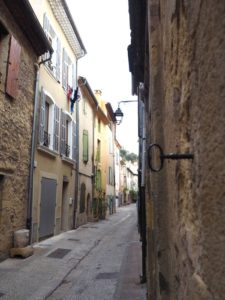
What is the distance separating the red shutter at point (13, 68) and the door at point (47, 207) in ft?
12.0

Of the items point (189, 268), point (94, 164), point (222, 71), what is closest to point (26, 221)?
point (189, 268)

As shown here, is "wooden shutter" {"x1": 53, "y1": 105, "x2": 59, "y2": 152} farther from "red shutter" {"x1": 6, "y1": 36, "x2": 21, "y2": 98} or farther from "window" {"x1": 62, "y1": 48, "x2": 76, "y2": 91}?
"red shutter" {"x1": 6, "y1": 36, "x2": 21, "y2": 98}

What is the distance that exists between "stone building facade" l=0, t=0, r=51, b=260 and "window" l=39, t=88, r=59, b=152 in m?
1.00

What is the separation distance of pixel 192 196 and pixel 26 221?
951cm

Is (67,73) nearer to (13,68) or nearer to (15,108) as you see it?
(15,108)

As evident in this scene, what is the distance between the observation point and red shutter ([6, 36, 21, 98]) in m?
9.25

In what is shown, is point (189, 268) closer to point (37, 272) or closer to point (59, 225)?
point (37, 272)

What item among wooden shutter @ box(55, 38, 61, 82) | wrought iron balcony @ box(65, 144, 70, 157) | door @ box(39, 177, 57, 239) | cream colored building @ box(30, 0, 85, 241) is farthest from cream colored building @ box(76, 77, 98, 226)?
door @ box(39, 177, 57, 239)

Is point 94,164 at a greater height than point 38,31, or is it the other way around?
point 38,31

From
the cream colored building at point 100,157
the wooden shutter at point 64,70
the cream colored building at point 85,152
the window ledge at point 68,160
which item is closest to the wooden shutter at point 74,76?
the cream colored building at point 85,152

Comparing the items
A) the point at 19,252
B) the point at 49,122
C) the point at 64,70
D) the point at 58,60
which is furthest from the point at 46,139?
the point at 19,252

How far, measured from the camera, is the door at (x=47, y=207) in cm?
1225

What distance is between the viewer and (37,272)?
26.5 feet

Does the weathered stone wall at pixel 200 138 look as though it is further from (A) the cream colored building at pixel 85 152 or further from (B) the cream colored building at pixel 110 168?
(B) the cream colored building at pixel 110 168
